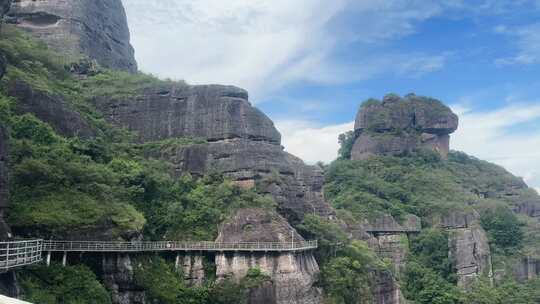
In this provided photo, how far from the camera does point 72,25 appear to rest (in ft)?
214

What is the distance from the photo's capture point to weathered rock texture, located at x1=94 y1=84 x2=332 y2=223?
46531mm

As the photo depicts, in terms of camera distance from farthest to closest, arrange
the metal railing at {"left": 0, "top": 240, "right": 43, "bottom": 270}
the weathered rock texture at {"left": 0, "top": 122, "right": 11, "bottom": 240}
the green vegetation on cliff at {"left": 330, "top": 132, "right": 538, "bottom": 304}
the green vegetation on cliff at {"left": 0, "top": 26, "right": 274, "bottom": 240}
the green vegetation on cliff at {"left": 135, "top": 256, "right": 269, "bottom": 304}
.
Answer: the green vegetation on cliff at {"left": 330, "top": 132, "right": 538, "bottom": 304}
the green vegetation on cliff at {"left": 135, "top": 256, "right": 269, "bottom": 304}
the green vegetation on cliff at {"left": 0, "top": 26, "right": 274, "bottom": 240}
the weathered rock texture at {"left": 0, "top": 122, "right": 11, "bottom": 240}
the metal railing at {"left": 0, "top": 240, "right": 43, "bottom": 270}

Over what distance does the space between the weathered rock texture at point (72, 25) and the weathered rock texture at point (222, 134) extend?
12964mm

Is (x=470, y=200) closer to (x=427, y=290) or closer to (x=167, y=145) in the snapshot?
(x=427, y=290)

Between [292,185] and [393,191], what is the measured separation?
27.8 metres

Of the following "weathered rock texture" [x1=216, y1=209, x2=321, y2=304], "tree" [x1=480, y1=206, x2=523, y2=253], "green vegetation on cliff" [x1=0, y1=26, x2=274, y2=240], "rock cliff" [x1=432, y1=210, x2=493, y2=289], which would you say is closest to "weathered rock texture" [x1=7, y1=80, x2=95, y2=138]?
"green vegetation on cliff" [x1=0, y1=26, x2=274, y2=240]

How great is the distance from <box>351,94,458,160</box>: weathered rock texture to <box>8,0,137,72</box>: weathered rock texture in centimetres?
3536

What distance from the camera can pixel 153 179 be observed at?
136 ft

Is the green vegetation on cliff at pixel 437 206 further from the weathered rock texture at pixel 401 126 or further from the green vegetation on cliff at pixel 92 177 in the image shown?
the green vegetation on cliff at pixel 92 177

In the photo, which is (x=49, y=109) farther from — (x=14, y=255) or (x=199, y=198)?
(x=14, y=255)

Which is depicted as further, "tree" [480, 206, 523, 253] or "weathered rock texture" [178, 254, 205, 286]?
"tree" [480, 206, 523, 253]

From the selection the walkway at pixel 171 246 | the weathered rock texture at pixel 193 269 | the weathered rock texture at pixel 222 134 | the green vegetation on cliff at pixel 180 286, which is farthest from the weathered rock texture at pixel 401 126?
the green vegetation on cliff at pixel 180 286

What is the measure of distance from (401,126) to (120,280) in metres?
59.8

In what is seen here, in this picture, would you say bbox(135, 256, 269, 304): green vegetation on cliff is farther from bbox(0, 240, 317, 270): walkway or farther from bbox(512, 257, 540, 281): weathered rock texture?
bbox(512, 257, 540, 281): weathered rock texture
